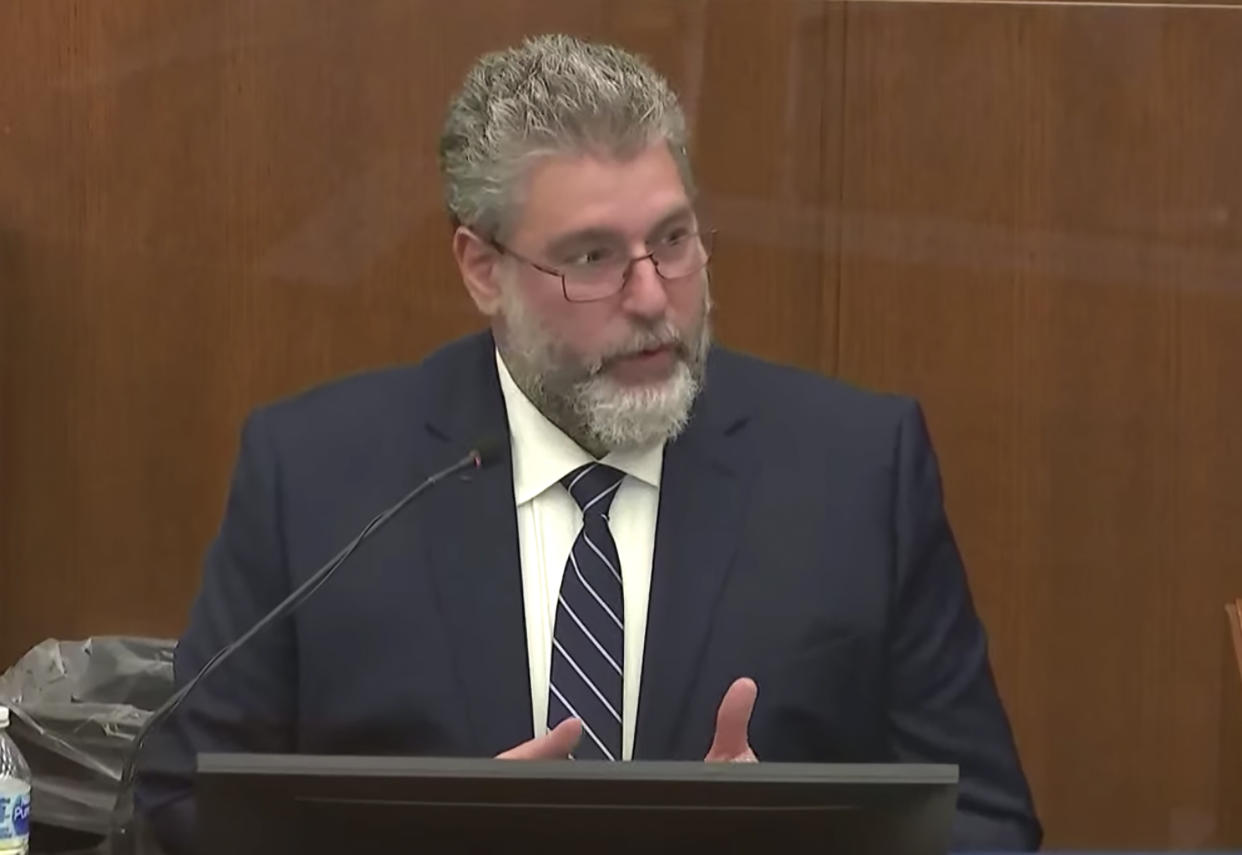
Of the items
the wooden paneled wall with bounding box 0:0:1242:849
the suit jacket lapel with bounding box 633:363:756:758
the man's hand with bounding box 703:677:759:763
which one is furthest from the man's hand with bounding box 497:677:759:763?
the wooden paneled wall with bounding box 0:0:1242:849

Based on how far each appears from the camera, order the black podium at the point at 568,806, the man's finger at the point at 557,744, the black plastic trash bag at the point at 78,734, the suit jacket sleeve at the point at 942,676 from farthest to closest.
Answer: the black plastic trash bag at the point at 78,734 < the suit jacket sleeve at the point at 942,676 < the man's finger at the point at 557,744 < the black podium at the point at 568,806

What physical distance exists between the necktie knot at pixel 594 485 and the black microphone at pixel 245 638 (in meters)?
0.20

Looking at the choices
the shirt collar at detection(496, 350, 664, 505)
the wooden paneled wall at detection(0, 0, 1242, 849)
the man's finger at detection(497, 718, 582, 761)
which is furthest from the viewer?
the wooden paneled wall at detection(0, 0, 1242, 849)

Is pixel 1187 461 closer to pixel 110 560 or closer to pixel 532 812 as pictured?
pixel 110 560

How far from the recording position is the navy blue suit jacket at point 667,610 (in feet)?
4.72

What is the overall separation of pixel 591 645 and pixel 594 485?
159 mm

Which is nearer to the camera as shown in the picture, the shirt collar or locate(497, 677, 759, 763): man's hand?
locate(497, 677, 759, 763): man's hand

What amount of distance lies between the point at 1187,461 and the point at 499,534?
1.24 meters

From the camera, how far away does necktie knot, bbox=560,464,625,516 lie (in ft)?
4.94

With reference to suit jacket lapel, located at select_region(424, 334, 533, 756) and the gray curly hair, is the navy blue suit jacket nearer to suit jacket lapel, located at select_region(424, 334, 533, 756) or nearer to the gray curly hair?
suit jacket lapel, located at select_region(424, 334, 533, 756)

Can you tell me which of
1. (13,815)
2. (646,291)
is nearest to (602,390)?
(646,291)

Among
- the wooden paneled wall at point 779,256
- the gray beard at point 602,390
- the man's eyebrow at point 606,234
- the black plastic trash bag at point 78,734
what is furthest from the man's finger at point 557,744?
the wooden paneled wall at point 779,256

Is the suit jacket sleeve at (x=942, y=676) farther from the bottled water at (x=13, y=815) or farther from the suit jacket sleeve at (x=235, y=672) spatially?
the bottled water at (x=13, y=815)

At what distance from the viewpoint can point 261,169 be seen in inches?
88.2
